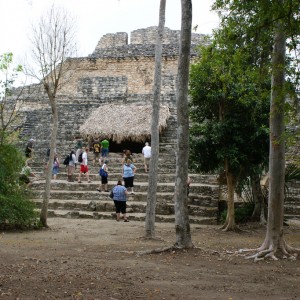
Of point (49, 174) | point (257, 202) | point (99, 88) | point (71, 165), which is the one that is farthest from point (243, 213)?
point (99, 88)

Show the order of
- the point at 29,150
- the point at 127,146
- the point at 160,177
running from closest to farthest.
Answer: the point at 160,177
the point at 29,150
the point at 127,146

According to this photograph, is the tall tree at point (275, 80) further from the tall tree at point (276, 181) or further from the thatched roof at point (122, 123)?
the thatched roof at point (122, 123)

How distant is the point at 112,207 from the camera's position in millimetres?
13000

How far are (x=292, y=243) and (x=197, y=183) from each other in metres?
5.86

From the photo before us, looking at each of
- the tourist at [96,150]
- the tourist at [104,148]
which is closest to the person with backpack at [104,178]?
the tourist at [104,148]

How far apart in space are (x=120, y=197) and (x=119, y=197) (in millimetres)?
24

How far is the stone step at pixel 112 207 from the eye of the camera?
12.6 m

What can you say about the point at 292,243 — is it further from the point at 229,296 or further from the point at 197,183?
the point at 197,183

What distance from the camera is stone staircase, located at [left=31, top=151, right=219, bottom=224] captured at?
12508 millimetres

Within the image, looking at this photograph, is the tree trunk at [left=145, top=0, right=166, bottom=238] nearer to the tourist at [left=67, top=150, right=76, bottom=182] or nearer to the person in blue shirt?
the person in blue shirt

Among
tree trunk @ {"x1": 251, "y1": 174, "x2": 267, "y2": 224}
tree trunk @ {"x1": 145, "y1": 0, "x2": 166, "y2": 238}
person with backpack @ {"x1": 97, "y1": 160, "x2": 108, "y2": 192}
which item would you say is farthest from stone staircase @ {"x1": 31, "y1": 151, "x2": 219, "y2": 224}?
tree trunk @ {"x1": 145, "y1": 0, "x2": 166, "y2": 238}

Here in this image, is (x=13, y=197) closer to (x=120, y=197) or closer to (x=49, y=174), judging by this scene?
(x=49, y=174)

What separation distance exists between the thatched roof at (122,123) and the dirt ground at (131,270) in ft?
27.2

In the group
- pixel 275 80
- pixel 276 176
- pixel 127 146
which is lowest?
pixel 276 176
